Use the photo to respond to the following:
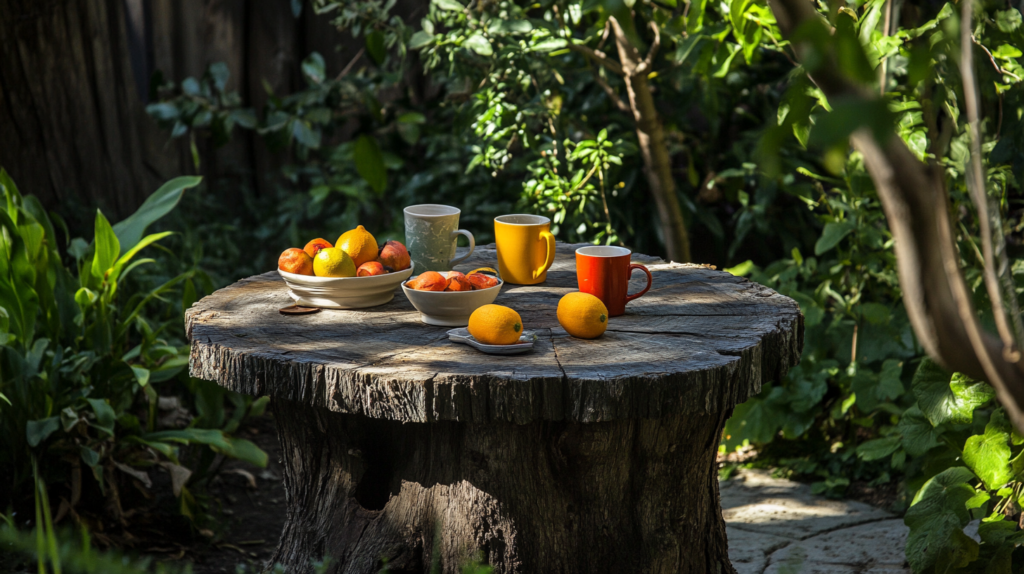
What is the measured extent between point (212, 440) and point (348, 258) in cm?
100

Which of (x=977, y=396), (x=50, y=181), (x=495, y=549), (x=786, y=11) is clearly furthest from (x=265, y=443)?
(x=786, y=11)

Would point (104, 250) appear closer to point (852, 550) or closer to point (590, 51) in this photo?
point (590, 51)

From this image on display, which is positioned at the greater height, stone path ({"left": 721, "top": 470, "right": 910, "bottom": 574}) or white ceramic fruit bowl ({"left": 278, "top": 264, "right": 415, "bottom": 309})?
white ceramic fruit bowl ({"left": 278, "top": 264, "right": 415, "bottom": 309})

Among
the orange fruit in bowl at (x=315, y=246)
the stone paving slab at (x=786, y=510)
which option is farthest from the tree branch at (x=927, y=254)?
the stone paving slab at (x=786, y=510)

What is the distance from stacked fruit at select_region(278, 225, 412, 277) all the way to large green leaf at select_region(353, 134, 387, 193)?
214 cm

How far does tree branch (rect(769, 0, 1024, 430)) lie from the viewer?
79 cm

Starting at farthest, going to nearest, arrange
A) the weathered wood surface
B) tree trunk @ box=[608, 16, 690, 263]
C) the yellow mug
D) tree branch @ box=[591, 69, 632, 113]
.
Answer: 1. tree branch @ box=[591, 69, 632, 113]
2. tree trunk @ box=[608, 16, 690, 263]
3. the yellow mug
4. the weathered wood surface

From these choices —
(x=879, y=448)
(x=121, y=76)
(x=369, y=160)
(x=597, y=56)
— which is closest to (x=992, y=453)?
(x=879, y=448)

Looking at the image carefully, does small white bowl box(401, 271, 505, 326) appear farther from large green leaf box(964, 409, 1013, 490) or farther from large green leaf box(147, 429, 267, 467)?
large green leaf box(964, 409, 1013, 490)

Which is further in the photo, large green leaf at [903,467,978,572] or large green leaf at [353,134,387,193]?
large green leaf at [353,134,387,193]

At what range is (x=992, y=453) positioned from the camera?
79.9 inches

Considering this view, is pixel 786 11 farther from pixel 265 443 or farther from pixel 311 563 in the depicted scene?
pixel 265 443

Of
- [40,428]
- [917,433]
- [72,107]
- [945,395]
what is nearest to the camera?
[945,395]

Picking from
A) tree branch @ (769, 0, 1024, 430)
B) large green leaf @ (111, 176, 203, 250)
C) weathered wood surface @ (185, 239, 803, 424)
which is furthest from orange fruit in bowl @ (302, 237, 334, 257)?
tree branch @ (769, 0, 1024, 430)
